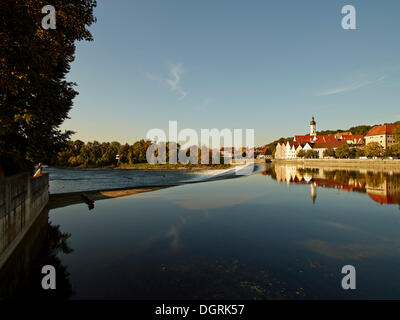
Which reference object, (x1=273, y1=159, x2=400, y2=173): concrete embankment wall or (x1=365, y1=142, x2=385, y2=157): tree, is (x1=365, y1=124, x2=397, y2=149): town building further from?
(x1=273, y1=159, x2=400, y2=173): concrete embankment wall

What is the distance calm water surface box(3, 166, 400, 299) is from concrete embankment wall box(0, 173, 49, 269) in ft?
5.30

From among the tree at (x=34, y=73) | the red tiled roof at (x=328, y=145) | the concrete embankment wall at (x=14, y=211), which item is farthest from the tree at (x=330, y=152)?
the concrete embankment wall at (x=14, y=211)

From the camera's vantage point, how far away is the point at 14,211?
8.71 meters

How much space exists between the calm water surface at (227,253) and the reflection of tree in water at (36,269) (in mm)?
143

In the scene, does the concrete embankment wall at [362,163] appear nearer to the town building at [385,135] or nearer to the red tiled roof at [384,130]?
the town building at [385,135]

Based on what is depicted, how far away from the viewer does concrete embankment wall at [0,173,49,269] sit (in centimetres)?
747

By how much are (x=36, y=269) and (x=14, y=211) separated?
3.01 m

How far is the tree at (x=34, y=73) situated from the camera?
648 centimetres

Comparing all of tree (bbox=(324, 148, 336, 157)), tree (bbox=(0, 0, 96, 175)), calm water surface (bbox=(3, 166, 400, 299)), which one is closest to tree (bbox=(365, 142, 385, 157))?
tree (bbox=(324, 148, 336, 157))

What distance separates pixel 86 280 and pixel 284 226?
9.76 metres

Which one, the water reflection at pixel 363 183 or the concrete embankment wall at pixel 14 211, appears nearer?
the concrete embankment wall at pixel 14 211

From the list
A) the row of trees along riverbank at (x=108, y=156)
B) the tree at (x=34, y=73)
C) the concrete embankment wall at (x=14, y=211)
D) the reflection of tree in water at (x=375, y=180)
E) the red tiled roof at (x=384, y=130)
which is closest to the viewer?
the tree at (x=34, y=73)
